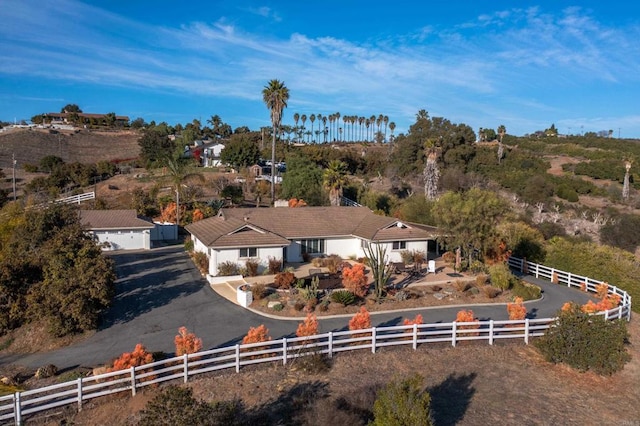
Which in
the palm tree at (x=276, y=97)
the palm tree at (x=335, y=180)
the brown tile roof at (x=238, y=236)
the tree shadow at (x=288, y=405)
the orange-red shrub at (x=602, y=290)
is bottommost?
the tree shadow at (x=288, y=405)

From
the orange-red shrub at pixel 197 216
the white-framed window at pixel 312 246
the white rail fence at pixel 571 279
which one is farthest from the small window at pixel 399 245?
the orange-red shrub at pixel 197 216

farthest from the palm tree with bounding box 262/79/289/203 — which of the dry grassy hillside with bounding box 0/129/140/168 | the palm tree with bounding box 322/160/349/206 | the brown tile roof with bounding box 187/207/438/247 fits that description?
the dry grassy hillside with bounding box 0/129/140/168

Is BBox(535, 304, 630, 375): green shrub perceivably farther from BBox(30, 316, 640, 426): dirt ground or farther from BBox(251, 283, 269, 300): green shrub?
BBox(251, 283, 269, 300): green shrub

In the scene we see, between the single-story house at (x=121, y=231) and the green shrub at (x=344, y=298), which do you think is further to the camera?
the single-story house at (x=121, y=231)

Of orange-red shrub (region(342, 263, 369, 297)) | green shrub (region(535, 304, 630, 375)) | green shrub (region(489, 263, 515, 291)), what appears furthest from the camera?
green shrub (region(489, 263, 515, 291))

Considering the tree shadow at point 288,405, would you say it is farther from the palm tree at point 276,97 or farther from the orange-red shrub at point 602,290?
the palm tree at point 276,97

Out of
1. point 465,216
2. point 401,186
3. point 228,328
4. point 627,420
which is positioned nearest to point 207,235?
point 228,328

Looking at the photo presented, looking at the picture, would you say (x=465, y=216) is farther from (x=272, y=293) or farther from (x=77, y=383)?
(x=77, y=383)
